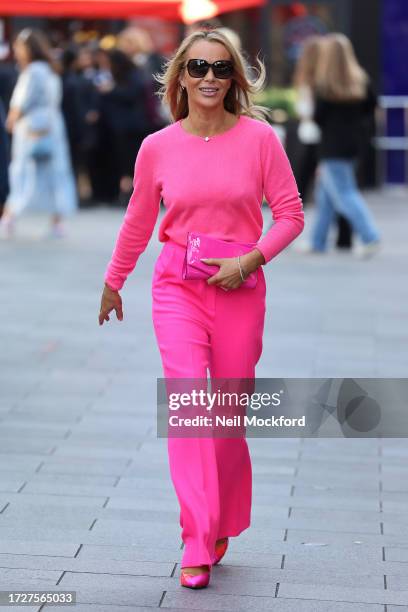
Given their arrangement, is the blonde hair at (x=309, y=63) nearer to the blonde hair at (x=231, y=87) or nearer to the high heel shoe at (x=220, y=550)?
the blonde hair at (x=231, y=87)

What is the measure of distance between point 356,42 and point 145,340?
1154cm

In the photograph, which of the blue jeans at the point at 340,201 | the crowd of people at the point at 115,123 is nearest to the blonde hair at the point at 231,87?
the crowd of people at the point at 115,123

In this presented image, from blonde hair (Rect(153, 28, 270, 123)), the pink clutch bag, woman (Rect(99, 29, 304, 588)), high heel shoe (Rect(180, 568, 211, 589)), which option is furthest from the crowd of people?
high heel shoe (Rect(180, 568, 211, 589))

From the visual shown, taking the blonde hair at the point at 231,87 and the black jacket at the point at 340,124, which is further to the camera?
the black jacket at the point at 340,124

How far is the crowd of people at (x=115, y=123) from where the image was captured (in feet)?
41.0

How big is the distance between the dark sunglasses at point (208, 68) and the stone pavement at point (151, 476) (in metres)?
1.52

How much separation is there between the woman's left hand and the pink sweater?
4cm

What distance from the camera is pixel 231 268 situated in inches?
171

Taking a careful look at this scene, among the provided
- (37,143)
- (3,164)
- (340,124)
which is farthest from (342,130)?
(3,164)

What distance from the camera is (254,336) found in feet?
14.6

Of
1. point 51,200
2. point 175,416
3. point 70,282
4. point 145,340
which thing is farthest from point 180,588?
point 51,200

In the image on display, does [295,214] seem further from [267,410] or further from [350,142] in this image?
[350,142]

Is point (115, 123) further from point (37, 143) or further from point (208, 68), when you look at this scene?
point (208, 68)

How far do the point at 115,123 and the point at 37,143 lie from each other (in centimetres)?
314
